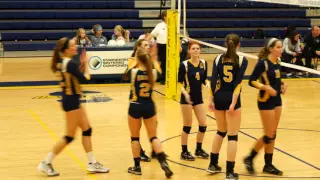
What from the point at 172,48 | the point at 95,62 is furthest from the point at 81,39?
the point at 172,48

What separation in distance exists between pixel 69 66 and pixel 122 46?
841 cm

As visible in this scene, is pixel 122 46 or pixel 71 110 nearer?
pixel 71 110

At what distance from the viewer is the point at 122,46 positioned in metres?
16.1

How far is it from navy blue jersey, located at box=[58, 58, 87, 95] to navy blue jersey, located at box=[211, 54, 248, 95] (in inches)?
65.0

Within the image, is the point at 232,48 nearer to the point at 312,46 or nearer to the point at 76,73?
the point at 76,73

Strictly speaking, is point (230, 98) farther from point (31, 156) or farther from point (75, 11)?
point (75, 11)

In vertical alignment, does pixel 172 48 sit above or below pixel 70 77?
below

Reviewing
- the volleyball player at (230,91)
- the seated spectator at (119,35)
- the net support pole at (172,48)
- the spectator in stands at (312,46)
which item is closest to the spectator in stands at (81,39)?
the seated spectator at (119,35)

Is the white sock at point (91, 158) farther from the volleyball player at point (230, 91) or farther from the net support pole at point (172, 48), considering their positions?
the net support pole at point (172, 48)

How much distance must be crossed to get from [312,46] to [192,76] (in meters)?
9.27

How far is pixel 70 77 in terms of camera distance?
775 cm

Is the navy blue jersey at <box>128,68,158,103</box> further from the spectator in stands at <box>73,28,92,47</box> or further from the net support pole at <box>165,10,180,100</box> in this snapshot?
the spectator in stands at <box>73,28,92,47</box>

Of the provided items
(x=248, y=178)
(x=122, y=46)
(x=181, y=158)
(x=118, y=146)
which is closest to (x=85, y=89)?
(x=122, y=46)

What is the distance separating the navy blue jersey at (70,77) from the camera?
7.67 meters
